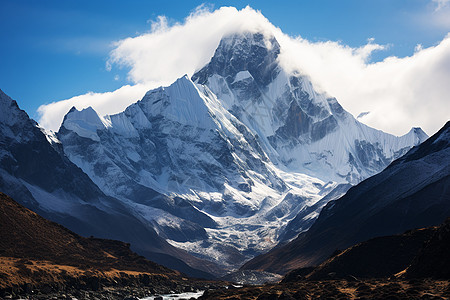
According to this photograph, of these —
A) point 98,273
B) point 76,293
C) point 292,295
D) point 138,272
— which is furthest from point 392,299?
point 138,272

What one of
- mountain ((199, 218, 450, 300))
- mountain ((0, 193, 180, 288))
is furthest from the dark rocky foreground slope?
mountain ((199, 218, 450, 300))

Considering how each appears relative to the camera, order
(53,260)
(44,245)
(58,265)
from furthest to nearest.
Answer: (44,245), (53,260), (58,265)

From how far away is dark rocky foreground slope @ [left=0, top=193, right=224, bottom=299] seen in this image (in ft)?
395

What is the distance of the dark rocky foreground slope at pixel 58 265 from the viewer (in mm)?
120312

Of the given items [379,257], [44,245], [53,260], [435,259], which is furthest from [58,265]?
[435,259]

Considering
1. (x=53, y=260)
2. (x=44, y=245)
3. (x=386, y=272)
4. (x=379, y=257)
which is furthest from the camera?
(x=44, y=245)

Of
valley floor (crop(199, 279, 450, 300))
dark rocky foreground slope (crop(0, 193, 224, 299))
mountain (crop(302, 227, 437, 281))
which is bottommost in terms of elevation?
valley floor (crop(199, 279, 450, 300))

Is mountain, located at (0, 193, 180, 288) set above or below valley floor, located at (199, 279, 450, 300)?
above

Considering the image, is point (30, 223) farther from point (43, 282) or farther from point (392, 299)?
point (392, 299)

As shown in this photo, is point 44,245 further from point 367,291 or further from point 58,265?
point 367,291

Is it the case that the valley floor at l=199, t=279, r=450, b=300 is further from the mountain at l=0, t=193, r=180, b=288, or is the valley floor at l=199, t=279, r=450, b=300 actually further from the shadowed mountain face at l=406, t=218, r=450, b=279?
the mountain at l=0, t=193, r=180, b=288

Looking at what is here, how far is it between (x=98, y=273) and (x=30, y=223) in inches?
1109

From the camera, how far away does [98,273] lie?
14188cm

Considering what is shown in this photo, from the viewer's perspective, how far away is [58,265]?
136m
